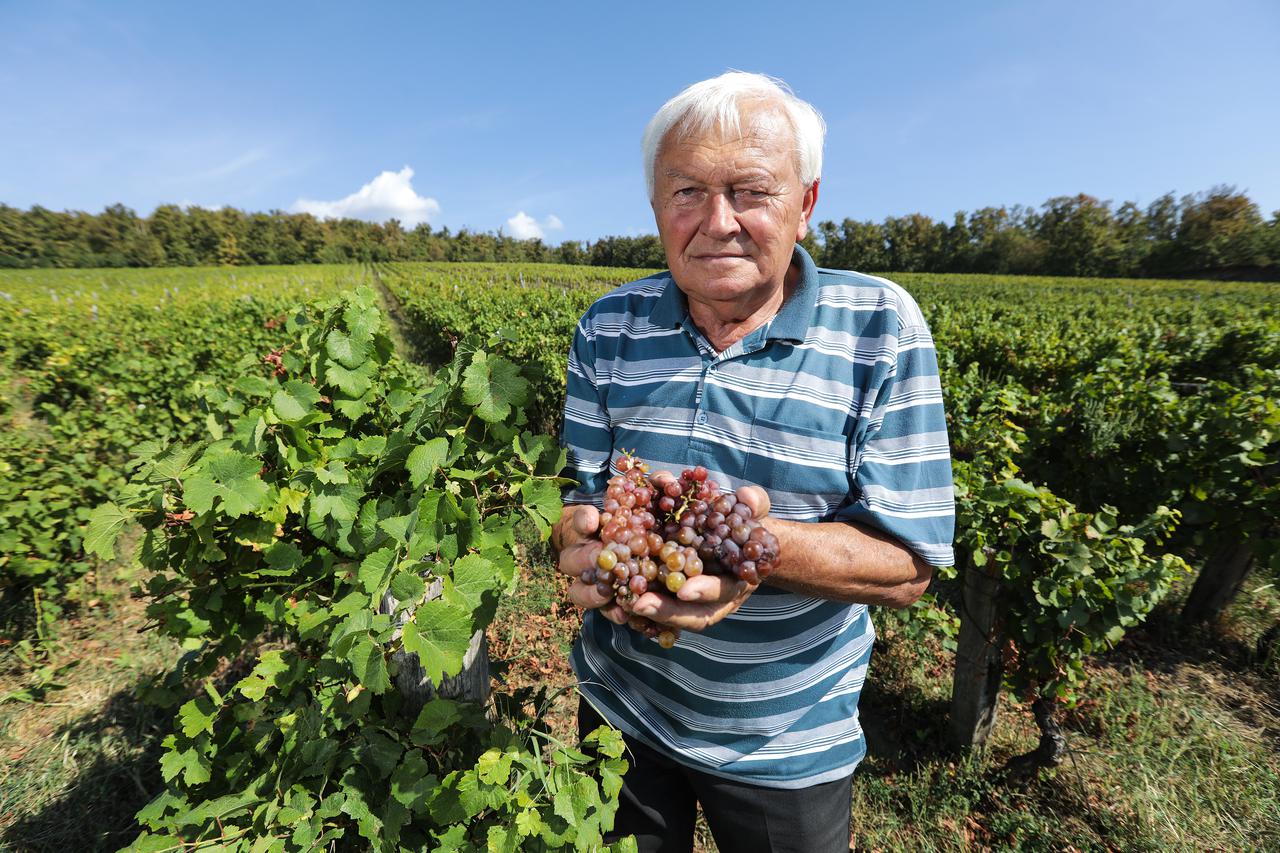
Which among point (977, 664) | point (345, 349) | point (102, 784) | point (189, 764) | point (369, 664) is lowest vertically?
point (102, 784)

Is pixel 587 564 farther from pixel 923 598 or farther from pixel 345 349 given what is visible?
pixel 923 598

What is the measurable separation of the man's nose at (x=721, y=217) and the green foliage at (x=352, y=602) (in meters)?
0.69

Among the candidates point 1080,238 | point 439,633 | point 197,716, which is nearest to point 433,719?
point 439,633

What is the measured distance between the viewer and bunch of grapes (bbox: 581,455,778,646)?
1085 millimetres

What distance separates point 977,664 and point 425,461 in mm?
3346

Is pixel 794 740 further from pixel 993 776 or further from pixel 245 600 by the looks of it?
pixel 993 776

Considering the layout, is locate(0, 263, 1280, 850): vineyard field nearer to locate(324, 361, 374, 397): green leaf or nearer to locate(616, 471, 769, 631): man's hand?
locate(324, 361, 374, 397): green leaf

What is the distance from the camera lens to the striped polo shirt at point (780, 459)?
1.36 meters

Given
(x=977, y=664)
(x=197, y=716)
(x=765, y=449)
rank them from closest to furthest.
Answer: (x=765, y=449), (x=197, y=716), (x=977, y=664)

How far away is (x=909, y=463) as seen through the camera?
1.32 meters

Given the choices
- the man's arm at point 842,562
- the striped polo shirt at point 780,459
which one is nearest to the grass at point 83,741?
the striped polo shirt at point 780,459

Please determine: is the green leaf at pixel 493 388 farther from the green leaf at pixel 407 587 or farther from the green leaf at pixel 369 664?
the green leaf at pixel 369 664

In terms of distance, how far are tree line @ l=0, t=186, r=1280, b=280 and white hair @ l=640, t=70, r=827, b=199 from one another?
65793 mm

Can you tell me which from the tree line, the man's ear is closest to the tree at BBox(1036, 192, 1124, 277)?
the tree line
